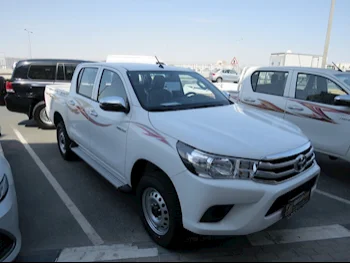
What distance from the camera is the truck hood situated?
2409 mm

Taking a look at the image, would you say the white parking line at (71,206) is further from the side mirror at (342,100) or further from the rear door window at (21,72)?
the side mirror at (342,100)

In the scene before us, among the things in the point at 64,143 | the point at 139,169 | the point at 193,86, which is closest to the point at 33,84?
the point at 64,143

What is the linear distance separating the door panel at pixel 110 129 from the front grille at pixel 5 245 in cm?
129

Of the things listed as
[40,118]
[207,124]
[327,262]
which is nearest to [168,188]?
[207,124]

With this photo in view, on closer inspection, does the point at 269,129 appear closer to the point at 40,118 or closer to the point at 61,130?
the point at 61,130

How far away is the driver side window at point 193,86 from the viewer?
12.6 feet

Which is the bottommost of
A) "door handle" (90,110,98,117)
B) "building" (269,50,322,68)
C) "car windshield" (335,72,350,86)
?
"door handle" (90,110,98,117)

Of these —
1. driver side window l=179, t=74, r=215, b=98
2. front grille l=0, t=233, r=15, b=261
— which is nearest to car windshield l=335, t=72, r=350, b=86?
driver side window l=179, t=74, r=215, b=98

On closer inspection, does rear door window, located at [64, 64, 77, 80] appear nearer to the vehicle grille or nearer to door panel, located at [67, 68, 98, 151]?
door panel, located at [67, 68, 98, 151]

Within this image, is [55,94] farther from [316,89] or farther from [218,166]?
[316,89]

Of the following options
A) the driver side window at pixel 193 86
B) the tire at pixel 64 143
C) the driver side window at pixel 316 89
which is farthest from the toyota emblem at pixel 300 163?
the tire at pixel 64 143

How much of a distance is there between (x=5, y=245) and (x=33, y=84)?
5.99 m

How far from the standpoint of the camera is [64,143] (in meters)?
5.38

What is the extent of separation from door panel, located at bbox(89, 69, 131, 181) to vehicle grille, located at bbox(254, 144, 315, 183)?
156 cm
